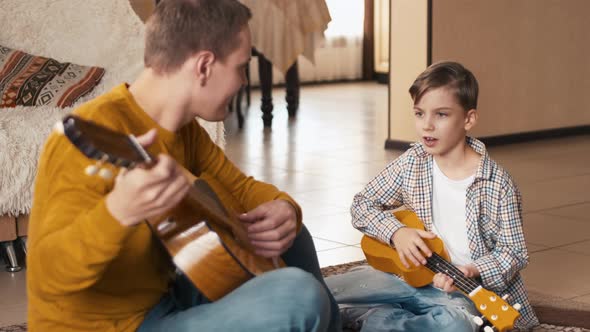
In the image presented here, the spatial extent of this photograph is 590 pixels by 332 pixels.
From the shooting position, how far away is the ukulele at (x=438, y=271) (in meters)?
2.00

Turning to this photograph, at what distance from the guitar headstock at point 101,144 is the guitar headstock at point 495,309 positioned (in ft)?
3.29

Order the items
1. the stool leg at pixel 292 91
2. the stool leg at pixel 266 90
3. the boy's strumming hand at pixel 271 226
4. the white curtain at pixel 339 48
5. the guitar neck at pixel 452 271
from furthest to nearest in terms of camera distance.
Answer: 1. the white curtain at pixel 339 48
2. the stool leg at pixel 292 91
3. the stool leg at pixel 266 90
4. the guitar neck at pixel 452 271
5. the boy's strumming hand at pixel 271 226

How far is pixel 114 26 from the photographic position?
12.0 feet

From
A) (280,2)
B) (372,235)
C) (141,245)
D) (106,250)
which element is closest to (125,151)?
(106,250)

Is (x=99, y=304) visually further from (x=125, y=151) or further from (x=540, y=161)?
(x=540, y=161)

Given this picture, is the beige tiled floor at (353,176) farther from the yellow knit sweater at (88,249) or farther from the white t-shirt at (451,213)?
the yellow knit sweater at (88,249)

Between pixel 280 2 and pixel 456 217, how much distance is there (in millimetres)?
4353

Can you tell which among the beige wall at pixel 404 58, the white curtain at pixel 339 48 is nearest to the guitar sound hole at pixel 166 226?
the beige wall at pixel 404 58

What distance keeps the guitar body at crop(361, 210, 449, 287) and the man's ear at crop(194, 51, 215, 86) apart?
0.84m

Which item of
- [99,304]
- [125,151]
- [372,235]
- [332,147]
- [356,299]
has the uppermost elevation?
[125,151]

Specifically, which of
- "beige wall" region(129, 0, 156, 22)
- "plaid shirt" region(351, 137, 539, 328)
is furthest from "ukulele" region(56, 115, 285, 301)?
"beige wall" region(129, 0, 156, 22)

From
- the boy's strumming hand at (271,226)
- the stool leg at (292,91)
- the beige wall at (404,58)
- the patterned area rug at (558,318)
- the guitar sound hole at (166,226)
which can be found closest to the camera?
the guitar sound hole at (166,226)

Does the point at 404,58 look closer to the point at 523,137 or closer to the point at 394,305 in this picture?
the point at 523,137

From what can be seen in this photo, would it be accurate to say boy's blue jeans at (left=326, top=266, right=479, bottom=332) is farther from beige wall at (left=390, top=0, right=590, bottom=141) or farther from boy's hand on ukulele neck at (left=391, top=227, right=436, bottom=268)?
beige wall at (left=390, top=0, right=590, bottom=141)
